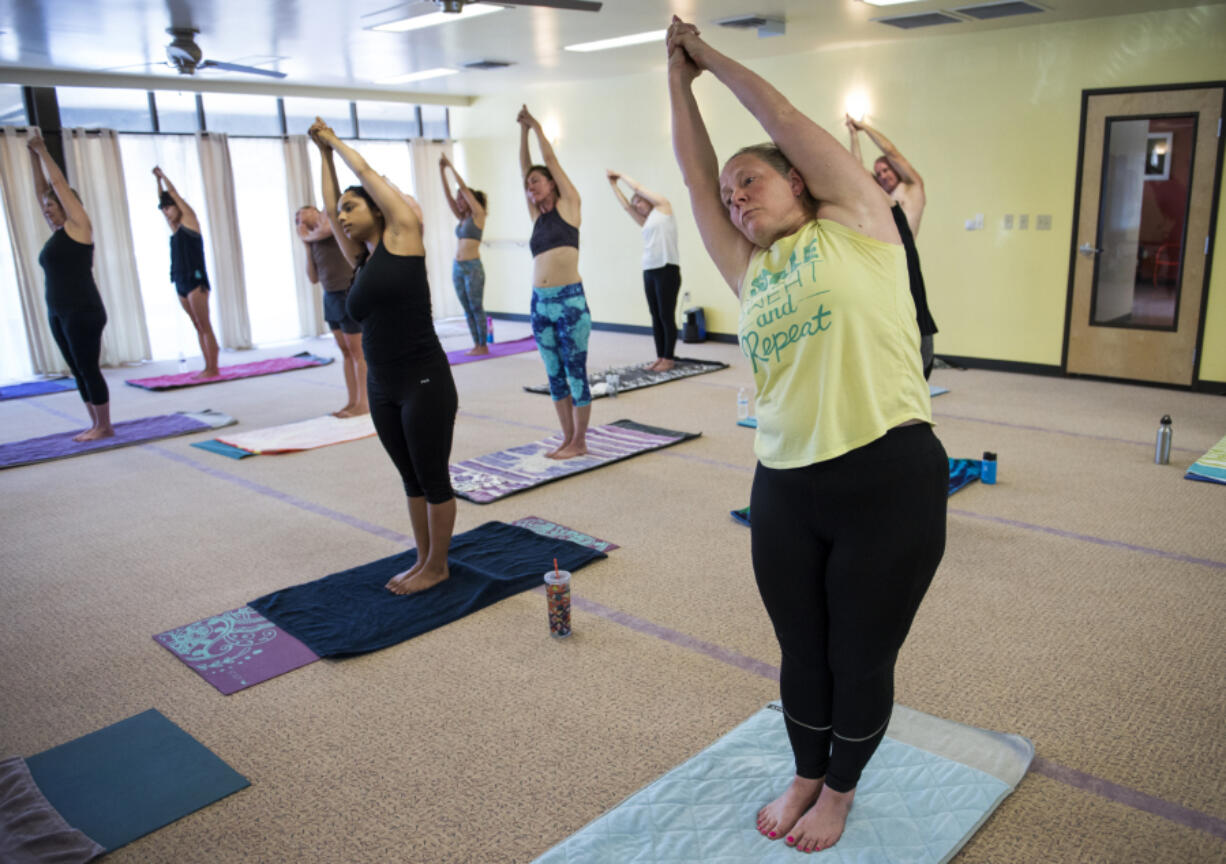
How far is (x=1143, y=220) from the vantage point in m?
6.15

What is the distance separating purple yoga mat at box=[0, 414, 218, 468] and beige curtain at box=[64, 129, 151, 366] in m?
2.74

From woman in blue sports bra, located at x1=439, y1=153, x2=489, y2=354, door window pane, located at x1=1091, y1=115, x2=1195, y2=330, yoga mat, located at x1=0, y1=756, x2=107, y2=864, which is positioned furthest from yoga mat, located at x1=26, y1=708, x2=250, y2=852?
door window pane, located at x1=1091, y1=115, x2=1195, y2=330

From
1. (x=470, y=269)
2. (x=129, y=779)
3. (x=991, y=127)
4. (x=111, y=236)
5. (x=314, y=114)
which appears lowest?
(x=129, y=779)

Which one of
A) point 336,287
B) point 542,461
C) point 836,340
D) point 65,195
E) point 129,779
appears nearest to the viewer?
point 836,340

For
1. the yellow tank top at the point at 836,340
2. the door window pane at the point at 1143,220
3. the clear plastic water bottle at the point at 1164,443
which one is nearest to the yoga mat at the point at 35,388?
Answer: the yellow tank top at the point at 836,340

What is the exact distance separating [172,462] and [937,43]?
6.02 m

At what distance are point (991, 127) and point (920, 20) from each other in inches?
41.2

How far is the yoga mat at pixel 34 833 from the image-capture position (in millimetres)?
1898

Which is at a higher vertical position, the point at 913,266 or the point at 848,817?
the point at 913,266

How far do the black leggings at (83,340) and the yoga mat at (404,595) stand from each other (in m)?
3.10

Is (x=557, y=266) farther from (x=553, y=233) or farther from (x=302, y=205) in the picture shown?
(x=302, y=205)

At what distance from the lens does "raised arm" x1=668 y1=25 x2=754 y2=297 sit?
1.67 metres

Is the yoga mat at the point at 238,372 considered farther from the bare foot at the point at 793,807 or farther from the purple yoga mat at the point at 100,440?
the bare foot at the point at 793,807

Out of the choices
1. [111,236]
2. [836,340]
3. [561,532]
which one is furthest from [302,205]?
[836,340]
